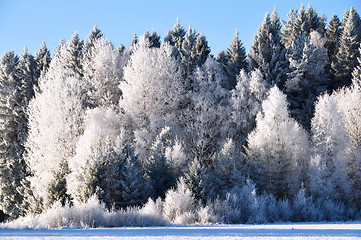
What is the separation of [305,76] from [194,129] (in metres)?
15.0

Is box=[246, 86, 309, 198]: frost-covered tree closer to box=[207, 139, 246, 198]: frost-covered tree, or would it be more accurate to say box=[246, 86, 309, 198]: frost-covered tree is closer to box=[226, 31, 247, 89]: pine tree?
box=[207, 139, 246, 198]: frost-covered tree

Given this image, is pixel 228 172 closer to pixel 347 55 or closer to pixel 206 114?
pixel 206 114

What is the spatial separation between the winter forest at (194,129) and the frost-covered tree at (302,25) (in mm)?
255

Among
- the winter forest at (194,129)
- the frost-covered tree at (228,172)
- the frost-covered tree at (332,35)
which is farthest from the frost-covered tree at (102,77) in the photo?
the frost-covered tree at (332,35)

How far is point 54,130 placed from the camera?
34.2 metres

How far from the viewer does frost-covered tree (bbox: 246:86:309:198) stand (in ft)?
102

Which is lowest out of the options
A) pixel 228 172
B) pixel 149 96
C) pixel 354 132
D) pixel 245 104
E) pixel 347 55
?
pixel 228 172

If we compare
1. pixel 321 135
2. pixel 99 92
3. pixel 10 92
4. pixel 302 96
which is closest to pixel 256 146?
pixel 321 135

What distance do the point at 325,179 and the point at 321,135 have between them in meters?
4.81

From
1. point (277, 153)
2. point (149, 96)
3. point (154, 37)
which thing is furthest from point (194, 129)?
point (154, 37)

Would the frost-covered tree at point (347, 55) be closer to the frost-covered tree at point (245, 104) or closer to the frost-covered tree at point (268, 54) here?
the frost-covered tree at point (268, 54)

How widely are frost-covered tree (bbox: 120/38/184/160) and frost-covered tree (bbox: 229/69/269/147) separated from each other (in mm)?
6411

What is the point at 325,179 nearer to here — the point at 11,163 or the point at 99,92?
the point at 99,92

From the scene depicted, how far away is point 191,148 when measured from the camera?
39250 mm
